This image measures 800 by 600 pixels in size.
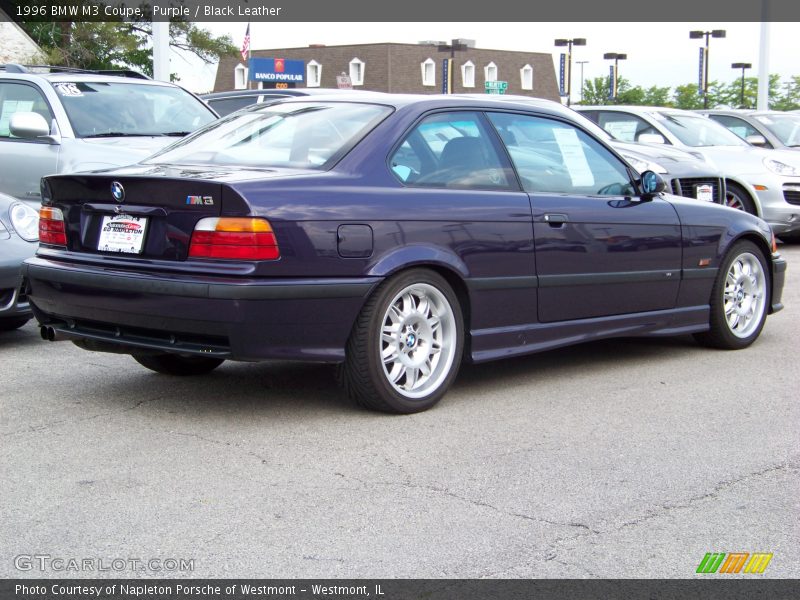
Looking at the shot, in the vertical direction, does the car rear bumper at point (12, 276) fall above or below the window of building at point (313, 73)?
below

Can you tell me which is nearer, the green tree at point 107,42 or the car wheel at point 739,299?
the car wheel at point 739,299

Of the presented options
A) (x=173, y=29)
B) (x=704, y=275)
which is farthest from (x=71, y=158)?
(x=173, y=29)

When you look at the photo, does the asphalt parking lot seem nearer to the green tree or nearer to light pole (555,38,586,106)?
the green tree

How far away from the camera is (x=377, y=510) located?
3904 mm

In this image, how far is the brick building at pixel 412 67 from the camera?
6925 cm

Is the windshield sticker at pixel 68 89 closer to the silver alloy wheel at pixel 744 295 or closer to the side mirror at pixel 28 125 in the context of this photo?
the side mirror at pixel 28 125

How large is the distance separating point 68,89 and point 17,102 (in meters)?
0.51

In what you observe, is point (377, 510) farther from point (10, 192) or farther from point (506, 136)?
point (10, 192)

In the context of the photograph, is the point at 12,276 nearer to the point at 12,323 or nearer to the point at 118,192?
the point at 12,323

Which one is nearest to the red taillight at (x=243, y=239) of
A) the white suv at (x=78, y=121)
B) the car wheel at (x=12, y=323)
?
the car wheel at (x=12, y=323)

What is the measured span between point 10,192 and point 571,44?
166 ft

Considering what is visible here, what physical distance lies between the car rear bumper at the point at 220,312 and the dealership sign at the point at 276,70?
179 ft

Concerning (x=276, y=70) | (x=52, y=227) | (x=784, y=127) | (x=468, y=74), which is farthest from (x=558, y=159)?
(x=468, y=74)

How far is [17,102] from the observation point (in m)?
10.1
